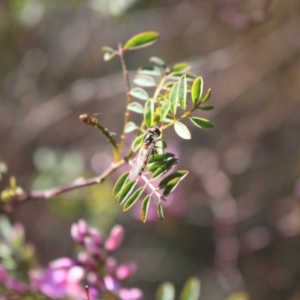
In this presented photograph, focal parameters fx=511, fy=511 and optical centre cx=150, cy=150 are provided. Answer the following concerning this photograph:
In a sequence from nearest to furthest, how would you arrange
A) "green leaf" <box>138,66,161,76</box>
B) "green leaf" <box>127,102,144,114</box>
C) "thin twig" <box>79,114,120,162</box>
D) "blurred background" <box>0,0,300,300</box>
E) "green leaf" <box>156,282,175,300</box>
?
"thin twig" <box>79,114,120,162</box> → "green leaf" <box>127,102,144,114</box> → "green leaf" <box>138,66,161,76</box> → "green leaf" <box>156,282,175,300</box> → "blurred background" <box>0,0,300,300</box>

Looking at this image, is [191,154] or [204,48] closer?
[191,154]

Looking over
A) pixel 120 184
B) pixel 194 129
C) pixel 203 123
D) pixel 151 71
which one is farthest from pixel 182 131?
pixel 194 129

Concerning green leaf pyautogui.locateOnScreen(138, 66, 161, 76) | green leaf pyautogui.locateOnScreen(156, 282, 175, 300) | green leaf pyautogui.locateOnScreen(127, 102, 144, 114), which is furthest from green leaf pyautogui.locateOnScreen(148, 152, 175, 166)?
green leaf pyautogui.locateOnScreen(156, 282, 175, 300)

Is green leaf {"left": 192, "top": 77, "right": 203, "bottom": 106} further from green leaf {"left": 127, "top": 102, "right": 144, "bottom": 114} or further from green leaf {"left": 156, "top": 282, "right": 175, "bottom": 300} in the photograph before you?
green leaf {"left": 156, "top": 282, "right": 175, "bottom": 300}

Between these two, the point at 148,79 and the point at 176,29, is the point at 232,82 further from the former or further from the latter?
the point at 148,79

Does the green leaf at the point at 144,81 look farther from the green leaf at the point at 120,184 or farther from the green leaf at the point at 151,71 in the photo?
the green leaf at the point at 120,184

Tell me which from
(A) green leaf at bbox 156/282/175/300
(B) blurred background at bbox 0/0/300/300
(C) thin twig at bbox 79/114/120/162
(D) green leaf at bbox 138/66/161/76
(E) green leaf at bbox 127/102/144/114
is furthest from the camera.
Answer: (B) blurred background at bbox 0/0/300/300

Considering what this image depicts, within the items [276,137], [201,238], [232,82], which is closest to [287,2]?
[232,82]
